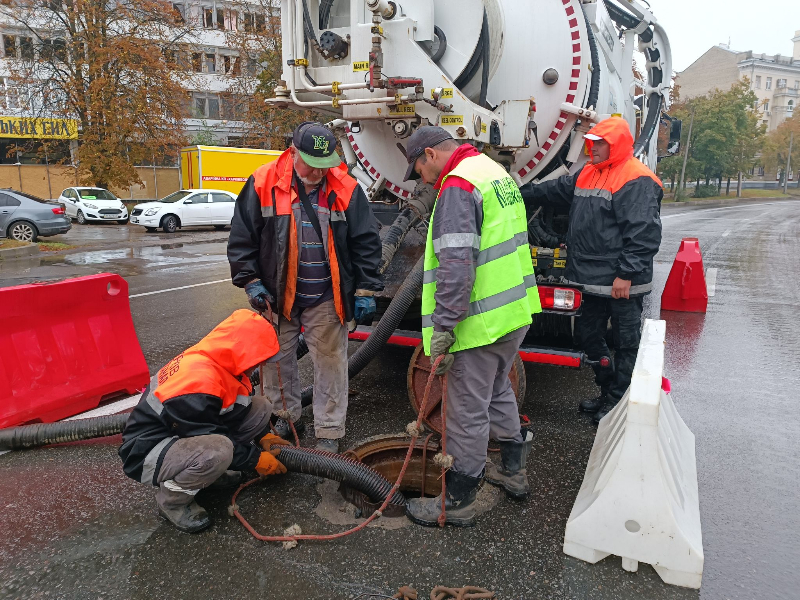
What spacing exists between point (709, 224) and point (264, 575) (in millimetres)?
21853

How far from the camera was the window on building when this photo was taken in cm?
3797

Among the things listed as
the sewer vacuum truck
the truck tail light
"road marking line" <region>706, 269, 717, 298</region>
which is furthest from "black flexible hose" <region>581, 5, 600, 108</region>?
"road marking line" <region>706, 269, 717, 298</region>

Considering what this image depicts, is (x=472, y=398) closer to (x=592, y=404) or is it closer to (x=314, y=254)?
(x=314, y=254)

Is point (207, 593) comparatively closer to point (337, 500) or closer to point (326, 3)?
point (337, 500)

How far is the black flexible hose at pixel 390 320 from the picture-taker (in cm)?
382

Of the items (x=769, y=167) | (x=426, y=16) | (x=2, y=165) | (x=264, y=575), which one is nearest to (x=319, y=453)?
(x=264, y=575)

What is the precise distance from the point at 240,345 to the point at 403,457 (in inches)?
52.7

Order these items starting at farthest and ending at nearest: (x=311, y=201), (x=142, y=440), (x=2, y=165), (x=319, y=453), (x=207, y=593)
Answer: (x=2, y=165) → (x=311, y=201) → (x=319, y=453) → (x=142, y=440) → (x=207, y=593)

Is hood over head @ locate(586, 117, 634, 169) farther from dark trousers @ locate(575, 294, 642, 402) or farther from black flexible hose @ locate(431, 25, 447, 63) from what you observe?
black flexible hose @ locate(431, 25, 447, 63)

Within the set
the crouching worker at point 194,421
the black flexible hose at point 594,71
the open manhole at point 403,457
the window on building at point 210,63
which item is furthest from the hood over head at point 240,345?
the window on building at point 210,63

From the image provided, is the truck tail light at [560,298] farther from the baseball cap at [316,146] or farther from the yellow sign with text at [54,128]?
the yellow sign with text at [54,128]

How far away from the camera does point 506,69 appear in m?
4.21

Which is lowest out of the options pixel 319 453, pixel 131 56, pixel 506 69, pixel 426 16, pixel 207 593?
pixel 207 593

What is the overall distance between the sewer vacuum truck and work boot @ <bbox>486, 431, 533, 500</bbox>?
719 millimetres
